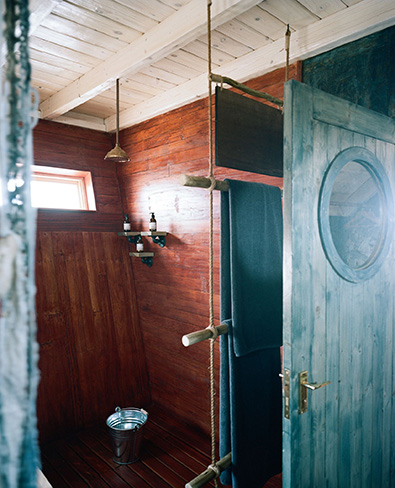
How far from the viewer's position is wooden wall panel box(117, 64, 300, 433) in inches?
104

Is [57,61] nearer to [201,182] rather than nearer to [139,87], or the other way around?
[139,87]

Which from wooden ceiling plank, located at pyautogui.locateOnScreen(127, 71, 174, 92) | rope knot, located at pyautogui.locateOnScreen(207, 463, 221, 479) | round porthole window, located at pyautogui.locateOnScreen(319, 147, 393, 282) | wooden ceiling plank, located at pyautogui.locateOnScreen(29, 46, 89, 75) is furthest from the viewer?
wooden ceiling plank, located at pyautogui.locateOnScreen(127, 71, 174, 92)

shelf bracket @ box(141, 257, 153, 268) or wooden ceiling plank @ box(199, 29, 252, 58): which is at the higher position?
wooden ceiling plank @ box(199, 29, 252, 58)

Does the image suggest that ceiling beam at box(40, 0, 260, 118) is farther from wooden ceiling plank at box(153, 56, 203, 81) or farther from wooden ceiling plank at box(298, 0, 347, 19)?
wooden ceiling plank at box(298, 0, 347, 19)

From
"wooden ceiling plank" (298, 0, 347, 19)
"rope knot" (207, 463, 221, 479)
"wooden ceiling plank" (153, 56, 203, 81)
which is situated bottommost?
"rope knot" (207, 463, 221, 479)

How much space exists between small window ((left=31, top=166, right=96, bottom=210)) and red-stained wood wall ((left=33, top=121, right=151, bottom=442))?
0.28ft

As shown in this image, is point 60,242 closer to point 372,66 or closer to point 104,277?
point 104,277

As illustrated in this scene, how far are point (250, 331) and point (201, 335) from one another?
23 centimetres

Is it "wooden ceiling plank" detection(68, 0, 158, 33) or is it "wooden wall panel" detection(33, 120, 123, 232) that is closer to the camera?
"wooden ceiling plank" detection(68, 0, 158, 33)

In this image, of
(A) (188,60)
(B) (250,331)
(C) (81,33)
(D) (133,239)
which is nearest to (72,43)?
(C) (81,33)

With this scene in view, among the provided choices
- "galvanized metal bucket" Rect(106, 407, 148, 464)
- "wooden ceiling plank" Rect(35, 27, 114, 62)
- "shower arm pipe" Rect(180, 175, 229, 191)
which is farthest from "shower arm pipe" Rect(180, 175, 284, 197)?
"galvanized metal bucket" Rect(106, 407, 148, 464)

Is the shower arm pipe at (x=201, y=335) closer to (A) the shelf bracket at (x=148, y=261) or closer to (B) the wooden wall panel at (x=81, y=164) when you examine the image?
(A) the shelf bracket at (x=148, y=261)

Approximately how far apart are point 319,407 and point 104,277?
2.35 metres

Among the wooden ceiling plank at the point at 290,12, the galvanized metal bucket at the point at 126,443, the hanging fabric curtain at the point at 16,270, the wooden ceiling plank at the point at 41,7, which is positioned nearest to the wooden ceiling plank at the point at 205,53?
the wooden ceiling plank at the point at 290,12
